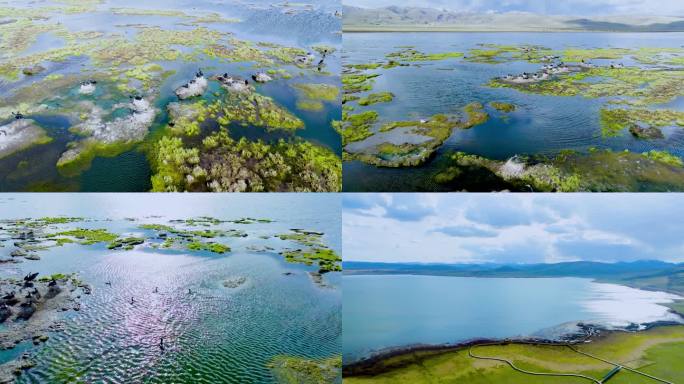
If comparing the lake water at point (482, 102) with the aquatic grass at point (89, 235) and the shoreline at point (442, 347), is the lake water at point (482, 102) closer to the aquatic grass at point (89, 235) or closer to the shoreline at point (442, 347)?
the shoreline at point (442, 347)

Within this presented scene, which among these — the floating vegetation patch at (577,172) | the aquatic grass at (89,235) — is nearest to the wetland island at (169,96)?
the aquatic grass at (89,235)

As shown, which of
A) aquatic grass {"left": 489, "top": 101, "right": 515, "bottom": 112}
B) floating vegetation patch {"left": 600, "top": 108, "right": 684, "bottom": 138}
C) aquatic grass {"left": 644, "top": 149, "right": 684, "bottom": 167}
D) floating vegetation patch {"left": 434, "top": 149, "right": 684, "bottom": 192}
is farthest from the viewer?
aquatic grass {"left": 489, "top": 101, "right": 515, "bottom": 112}

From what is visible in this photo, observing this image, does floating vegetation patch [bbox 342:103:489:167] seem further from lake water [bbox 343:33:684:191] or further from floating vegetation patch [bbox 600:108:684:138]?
floating vegetation patch [bbox 600:108:684:138]

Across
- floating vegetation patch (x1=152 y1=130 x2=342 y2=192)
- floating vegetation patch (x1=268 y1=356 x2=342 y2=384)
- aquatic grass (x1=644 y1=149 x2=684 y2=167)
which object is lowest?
floating vegetation patch (x1=268 y1=356 x2=342 y2=384)

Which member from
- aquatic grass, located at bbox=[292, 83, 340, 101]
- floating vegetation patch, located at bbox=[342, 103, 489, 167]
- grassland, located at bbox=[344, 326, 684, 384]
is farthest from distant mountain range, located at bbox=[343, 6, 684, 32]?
grassland, located at bbox=[344, 326, 684, 384]

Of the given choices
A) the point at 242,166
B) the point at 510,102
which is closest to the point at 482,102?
the point at 510,102

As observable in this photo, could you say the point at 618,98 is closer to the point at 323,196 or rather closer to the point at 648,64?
the point at 648,64

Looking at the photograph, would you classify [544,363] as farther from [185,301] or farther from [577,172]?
[185,301]
